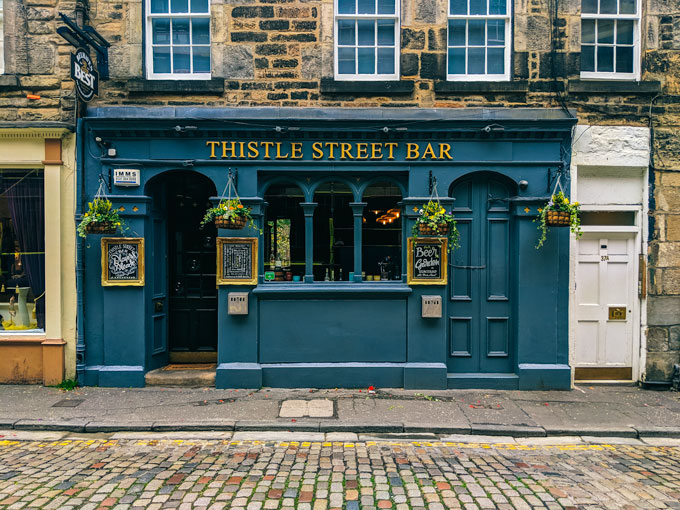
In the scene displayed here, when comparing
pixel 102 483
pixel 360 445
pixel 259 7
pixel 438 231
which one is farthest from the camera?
pixel 259 7

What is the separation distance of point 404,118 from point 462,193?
163cm

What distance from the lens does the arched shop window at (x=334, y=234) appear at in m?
8.08

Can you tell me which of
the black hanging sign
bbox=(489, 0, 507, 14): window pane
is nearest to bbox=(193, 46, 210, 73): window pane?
the black hanging sign

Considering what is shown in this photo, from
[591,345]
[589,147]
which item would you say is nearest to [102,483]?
[591,345]

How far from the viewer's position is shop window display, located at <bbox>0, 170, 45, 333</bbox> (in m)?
7.96

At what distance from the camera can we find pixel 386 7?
7895 millimetres

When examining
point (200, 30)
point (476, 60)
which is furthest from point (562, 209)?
point (200, 30)

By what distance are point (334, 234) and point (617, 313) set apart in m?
5.18

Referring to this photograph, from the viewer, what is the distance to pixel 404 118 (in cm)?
753

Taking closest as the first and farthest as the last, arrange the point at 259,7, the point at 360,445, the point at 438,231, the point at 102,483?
1. the point at 102,483
2. the point at 360,445
3. the point at 438,231
4. the point at 259,7

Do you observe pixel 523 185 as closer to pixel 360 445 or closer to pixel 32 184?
pixel 360 445

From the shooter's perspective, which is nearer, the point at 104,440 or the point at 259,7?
the point at 104,440

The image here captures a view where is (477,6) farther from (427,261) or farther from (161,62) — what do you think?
(161,62)

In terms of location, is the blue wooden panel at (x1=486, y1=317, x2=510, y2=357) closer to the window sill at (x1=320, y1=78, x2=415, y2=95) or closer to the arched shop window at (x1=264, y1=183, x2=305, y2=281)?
the arched shop window at (x1=264, y1=183, x2=305, y2=281)
